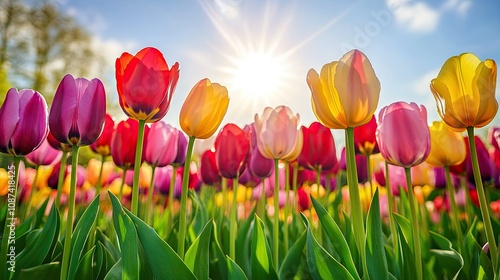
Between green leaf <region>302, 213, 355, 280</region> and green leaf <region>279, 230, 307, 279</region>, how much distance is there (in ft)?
0.81

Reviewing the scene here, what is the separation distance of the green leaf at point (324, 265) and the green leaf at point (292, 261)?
25 centimetres

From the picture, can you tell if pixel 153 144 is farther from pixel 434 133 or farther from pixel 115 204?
pixel 434 133

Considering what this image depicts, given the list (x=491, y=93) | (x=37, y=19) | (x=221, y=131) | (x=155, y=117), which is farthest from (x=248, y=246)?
(x=37, y=19)

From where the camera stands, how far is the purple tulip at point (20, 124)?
0.85 metres

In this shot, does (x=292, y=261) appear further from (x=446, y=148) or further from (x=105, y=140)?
(x=105, y=140)

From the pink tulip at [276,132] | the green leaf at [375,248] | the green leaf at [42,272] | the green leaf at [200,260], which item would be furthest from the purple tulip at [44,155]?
the green leaf at [375,248]

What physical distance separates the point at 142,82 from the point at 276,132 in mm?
505

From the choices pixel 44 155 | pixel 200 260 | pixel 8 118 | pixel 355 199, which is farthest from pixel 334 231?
pixel 44 155

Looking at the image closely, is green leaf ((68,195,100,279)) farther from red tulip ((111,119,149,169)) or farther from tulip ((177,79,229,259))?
red tulip ((111,119,149,169))

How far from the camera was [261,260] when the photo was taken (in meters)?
0.91

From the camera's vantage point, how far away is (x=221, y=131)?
1.24m

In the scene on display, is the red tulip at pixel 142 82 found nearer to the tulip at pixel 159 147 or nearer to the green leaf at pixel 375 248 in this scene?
the tulip at pixel 159 147

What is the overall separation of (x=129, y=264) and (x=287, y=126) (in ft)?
2.32

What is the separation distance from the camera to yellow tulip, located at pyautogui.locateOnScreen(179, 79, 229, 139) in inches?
36.9
